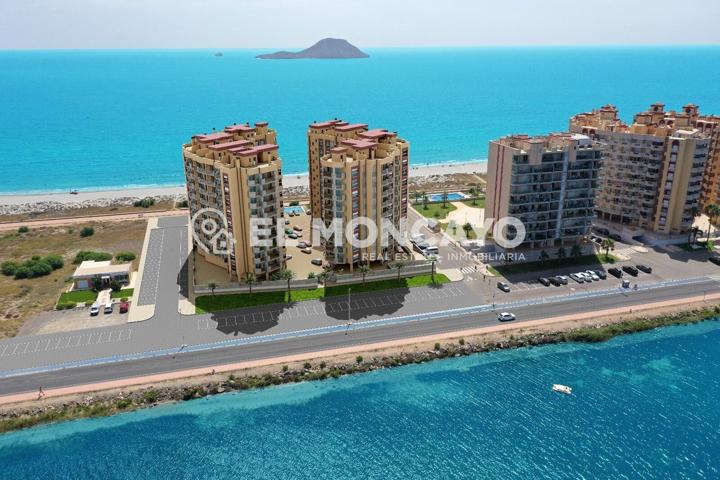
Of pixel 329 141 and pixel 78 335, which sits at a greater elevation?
pixel 329 141

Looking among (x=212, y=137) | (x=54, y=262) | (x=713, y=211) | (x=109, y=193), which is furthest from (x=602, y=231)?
(x=109, y=193)

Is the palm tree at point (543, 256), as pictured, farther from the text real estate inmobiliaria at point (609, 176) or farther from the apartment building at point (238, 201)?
the apartment building at point (238, 201)

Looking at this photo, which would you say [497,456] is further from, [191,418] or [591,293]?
[591,293]

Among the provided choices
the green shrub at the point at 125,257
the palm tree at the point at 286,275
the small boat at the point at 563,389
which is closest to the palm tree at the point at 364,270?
the palm tree at the point at 286,275

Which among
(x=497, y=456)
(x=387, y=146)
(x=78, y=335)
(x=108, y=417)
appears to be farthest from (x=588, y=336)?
(x=78, y=335)

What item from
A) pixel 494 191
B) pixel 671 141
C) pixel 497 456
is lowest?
pixel 497 456

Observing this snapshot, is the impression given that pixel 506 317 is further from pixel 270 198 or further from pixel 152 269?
pixel 152 269

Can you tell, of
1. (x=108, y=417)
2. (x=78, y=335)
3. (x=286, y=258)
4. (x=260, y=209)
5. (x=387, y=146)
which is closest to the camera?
(x=108, y=417)
